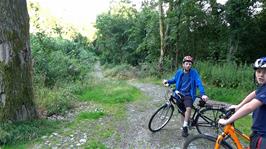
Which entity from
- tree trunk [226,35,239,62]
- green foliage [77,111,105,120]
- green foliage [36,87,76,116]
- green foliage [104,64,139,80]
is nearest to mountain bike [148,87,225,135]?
green foliage [77,111,105,120]

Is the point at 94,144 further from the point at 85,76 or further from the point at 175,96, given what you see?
the point at 85,76

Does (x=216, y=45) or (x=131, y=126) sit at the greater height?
(x=216, y=45)

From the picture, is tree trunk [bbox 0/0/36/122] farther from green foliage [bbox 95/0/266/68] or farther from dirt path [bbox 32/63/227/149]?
green foliage [bbox 95/0/266/68]

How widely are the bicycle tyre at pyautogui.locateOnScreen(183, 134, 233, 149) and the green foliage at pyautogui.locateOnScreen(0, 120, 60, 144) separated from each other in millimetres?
3207

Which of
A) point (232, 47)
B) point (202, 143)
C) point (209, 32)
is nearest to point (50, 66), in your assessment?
point (202, 143)

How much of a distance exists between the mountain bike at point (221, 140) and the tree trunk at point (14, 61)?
361 cm

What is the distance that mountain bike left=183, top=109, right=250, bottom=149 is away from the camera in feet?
12.2

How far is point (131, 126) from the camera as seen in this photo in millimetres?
6730

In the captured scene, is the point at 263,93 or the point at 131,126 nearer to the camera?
the point at 263,93

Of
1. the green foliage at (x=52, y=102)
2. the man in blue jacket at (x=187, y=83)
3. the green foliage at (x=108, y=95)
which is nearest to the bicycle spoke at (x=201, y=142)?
the man in blue jacket at (x=187, y=83)

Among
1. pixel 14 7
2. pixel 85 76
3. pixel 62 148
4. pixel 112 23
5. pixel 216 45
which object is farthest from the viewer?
pixel 112 23

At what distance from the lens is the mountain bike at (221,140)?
3707mm

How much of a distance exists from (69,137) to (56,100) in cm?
228

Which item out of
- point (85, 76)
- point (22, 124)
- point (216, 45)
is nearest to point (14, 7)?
point (22, 124)
